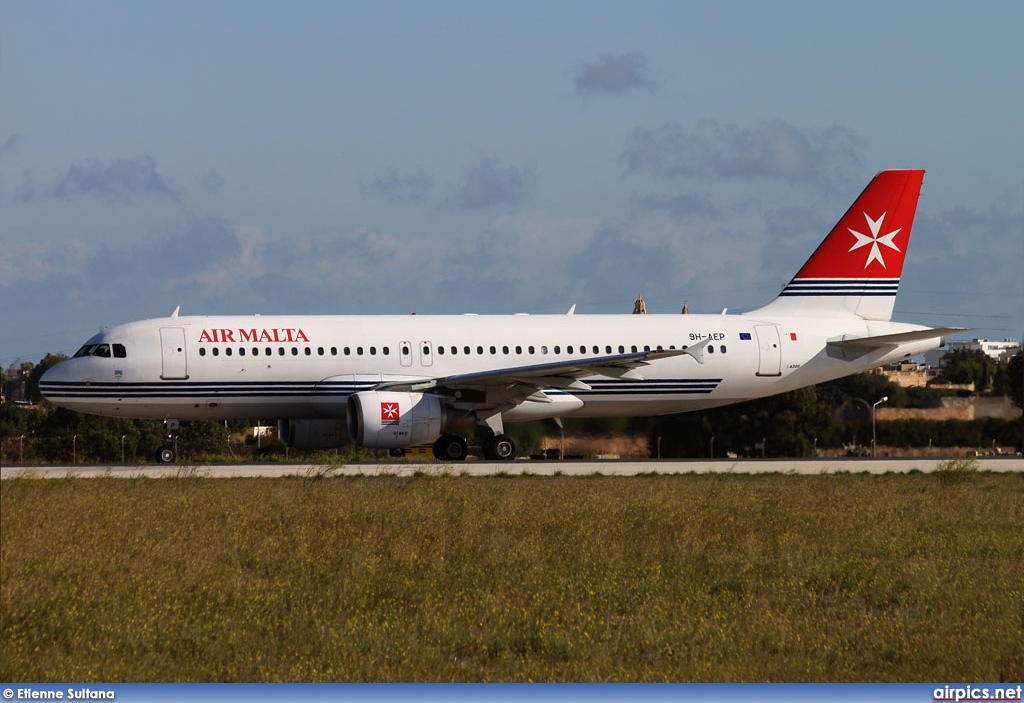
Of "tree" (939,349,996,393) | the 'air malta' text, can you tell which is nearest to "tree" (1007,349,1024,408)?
"tree" (939,349,996,393)

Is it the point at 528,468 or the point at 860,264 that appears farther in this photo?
the point at 860,264

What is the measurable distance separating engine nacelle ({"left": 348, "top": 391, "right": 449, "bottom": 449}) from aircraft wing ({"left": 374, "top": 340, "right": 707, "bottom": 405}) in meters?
0.69

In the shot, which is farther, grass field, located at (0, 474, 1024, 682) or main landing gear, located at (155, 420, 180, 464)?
main landing gear, located at (155, 420, 180, 464)

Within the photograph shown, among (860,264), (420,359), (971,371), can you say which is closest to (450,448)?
Result: (420,359)

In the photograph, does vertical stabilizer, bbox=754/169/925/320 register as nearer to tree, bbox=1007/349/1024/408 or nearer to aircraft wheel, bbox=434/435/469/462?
tree, bbox=1007/349/1024/408

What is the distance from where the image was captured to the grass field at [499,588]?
35.9 feet

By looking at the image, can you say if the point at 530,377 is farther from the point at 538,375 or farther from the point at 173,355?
the point at 173,355

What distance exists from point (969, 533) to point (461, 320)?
17.5 m

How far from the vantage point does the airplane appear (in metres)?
31.3

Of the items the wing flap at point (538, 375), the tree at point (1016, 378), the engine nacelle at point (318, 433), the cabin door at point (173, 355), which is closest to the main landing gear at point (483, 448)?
the wing flap at point (538, 375)

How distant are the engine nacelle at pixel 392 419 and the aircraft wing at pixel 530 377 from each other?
2.25ft

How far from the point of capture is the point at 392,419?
29.8m

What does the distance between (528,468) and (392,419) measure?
327cm

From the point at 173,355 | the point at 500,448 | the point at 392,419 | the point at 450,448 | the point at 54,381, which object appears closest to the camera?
the point at 392,419
